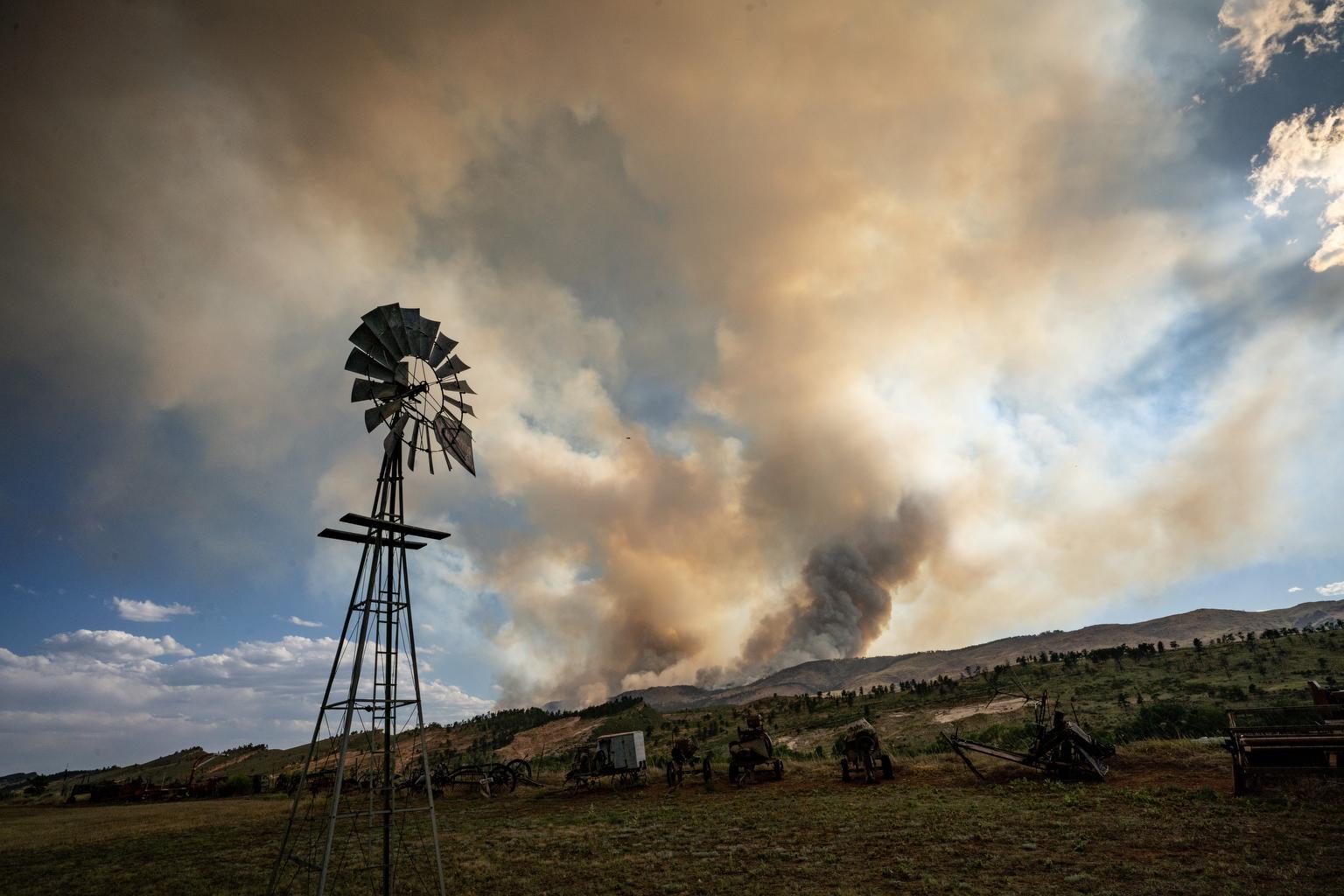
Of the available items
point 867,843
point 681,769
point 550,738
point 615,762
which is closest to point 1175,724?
point 681,769

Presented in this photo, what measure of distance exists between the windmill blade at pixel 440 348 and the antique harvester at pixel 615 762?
24.7m

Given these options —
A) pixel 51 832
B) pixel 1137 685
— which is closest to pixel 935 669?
pixel 1137 685

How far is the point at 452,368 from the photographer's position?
1554 cm

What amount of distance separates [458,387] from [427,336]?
1.40m

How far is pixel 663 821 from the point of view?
21656mm

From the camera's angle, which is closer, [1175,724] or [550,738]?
[1175,724]

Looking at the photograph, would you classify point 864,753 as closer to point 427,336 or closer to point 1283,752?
point 1283,752

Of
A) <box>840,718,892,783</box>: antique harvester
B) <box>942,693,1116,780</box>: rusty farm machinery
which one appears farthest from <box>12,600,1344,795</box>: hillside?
<box>942,693,1116,780</box>: rusty farm machinery

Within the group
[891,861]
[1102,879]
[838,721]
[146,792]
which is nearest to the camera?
[1102,879]

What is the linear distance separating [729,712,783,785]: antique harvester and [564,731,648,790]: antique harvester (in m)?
5.44

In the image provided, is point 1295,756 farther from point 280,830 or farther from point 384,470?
point 280,830

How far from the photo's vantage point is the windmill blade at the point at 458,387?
50.7 feet

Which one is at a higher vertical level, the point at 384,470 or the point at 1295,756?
the point at 384,470

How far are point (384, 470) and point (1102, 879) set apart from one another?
1629cm
